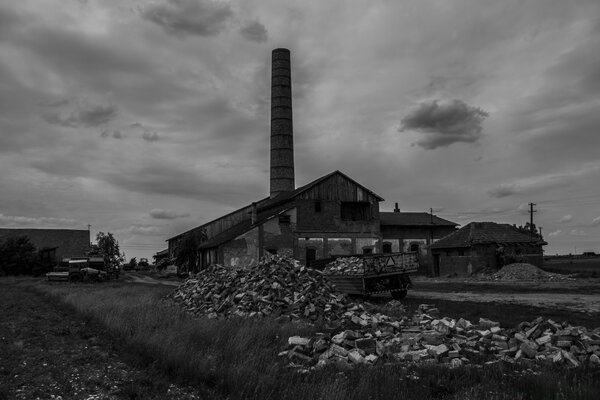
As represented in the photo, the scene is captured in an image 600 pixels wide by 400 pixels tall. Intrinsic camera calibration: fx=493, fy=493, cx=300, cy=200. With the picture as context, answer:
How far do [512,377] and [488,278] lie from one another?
25464 mm

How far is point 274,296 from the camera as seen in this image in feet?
44.8

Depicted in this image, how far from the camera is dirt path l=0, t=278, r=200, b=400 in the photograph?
20.4 feet

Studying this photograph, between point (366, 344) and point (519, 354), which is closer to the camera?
point (519, 354)

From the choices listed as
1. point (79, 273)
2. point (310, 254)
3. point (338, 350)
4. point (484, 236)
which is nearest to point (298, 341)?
point (338, 350)

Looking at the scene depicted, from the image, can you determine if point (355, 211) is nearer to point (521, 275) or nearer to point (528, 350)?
point (521, 275)

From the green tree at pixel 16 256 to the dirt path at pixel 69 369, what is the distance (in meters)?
40.4

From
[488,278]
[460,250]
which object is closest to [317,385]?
[488,278]

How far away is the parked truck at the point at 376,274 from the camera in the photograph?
17.3 metres

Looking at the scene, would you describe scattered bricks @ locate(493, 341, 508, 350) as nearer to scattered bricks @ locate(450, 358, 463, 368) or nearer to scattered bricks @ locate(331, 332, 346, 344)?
scattered bricks @ locate(450, 358, 463, 368)

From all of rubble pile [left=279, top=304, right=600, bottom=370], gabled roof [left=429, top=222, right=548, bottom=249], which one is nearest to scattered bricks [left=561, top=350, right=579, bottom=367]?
rubble pile [left=279, top=304, right=600, bottom=370]

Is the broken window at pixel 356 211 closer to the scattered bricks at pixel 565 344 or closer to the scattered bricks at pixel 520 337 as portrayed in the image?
the scattered bricks at pixel 520 337

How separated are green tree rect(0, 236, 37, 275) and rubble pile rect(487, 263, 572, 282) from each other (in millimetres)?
41533

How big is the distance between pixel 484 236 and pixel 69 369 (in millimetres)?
31701

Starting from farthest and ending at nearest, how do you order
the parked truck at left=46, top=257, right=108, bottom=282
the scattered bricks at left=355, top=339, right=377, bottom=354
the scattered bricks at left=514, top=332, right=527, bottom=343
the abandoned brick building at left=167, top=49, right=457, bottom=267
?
the abandoned brick building at left=167, top=49, right=457, bottom=267, the parked truck at left=46, top=257, right=108, bottom=282, the scattered bricks at left=355, top=339, right=377, bottom=354, the scattered bricks at left=514, top=332, right=527, bottom=343
